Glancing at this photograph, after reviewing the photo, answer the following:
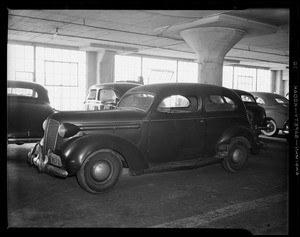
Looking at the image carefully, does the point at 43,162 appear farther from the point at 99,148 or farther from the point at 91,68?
the point at 91,68

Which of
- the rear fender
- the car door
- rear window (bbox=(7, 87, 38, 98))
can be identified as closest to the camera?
the car door

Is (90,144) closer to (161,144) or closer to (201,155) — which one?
(161,144)

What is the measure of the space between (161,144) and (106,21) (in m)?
7.53

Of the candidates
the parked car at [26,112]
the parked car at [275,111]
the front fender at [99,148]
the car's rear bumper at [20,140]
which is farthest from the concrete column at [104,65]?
the front fender at [99,148]

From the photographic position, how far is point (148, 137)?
15.9 feet

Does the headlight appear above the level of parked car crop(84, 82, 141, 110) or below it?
below

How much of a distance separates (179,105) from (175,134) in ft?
3.66

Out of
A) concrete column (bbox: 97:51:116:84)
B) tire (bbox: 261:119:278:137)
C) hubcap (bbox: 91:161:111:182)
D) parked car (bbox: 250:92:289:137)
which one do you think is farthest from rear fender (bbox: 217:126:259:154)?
concrete column (bbox: 97:51:116:84)

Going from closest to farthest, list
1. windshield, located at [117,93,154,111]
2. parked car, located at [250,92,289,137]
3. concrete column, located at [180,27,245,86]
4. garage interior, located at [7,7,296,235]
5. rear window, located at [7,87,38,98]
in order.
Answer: garage interior, located at [7,7,296,235] → windshield, located at [117,93,154,111] → rear window, located at [7,87,38,98] → parked car, located at [250,92,289,137] → concrete column, located at [180,27,245,86]

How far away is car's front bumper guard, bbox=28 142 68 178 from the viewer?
13.8ft

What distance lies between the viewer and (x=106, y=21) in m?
11.0

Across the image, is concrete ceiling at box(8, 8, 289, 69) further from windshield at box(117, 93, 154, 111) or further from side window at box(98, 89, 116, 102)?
windshield at box(117, 93, 154, 111)

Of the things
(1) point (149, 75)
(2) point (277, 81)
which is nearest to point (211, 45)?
(1) point (149, 75)

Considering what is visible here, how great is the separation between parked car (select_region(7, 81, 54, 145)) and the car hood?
2.11m
